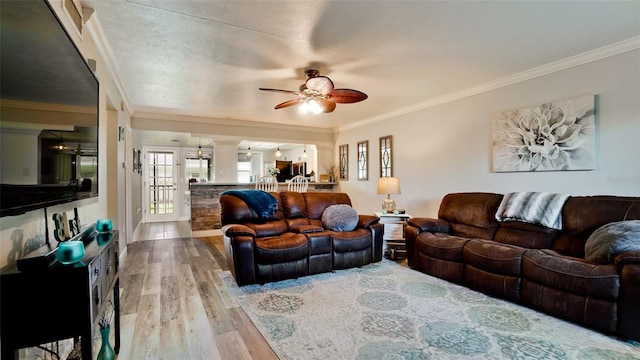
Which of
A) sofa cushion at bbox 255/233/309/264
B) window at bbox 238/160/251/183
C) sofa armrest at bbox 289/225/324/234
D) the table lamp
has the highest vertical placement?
window at bbox 238/160/251/183

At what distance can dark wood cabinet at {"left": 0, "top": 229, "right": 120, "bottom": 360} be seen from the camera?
108cm

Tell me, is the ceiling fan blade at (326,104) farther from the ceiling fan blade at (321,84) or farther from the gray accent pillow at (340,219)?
the gray accent pillow at (340,219)

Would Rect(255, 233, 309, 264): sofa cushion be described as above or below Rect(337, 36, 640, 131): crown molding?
below

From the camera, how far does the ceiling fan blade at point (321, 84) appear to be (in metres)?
3.19

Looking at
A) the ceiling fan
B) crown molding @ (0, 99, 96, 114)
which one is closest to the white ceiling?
the ceiling fan

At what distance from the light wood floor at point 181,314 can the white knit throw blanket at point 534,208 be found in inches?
113

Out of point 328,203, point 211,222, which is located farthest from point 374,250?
point 211,222

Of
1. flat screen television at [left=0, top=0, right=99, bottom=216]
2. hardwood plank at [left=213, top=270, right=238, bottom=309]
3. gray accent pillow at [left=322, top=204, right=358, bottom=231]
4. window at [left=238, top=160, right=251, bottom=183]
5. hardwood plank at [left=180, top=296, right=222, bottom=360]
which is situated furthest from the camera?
window at [left=238, top=160, right=251, bottom=183]

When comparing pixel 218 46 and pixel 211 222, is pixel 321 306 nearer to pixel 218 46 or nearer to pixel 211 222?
pixel 218 46

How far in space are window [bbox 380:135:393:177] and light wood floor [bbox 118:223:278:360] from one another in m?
3.35

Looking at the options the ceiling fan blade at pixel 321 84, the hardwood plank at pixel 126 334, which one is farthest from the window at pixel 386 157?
the hardwood plank at pixel 126 334

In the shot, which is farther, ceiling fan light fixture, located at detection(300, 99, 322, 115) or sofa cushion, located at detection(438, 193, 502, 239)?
ceiling fan light fixture, located at detection(300, 99, 322, 115)

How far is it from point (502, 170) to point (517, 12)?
6.85 feet

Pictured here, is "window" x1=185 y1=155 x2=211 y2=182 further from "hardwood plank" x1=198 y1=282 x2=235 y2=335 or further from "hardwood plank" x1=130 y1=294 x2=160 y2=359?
"hardwood plank" x1=130 y1=294 x2=160 y2=359
